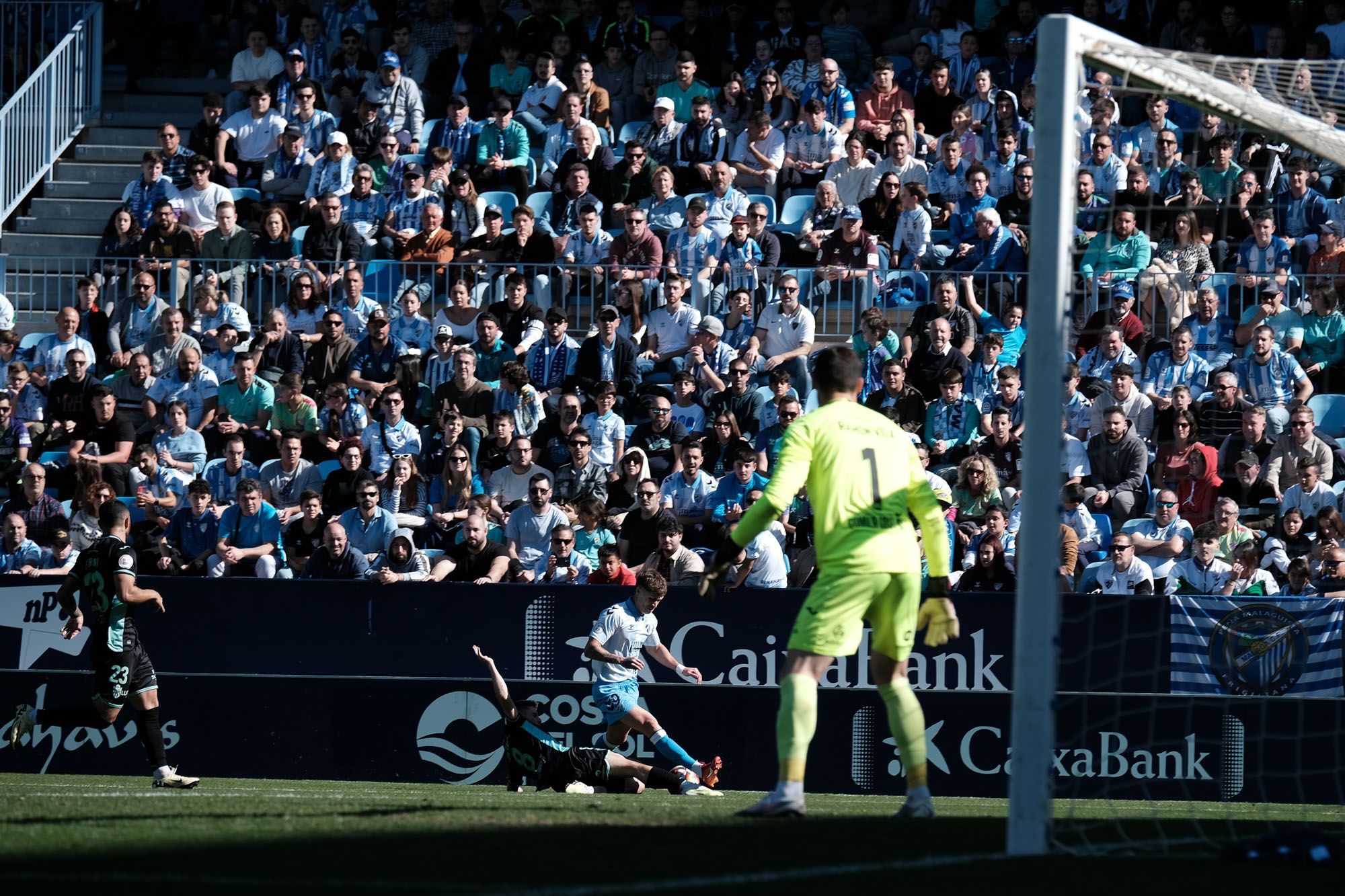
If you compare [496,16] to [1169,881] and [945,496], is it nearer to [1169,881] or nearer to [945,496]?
[945,496]

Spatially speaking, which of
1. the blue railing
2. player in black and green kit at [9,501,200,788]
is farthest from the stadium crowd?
player in black and green kit at [9,501,200,788]

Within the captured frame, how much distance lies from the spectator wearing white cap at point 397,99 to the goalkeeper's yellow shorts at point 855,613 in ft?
45.6

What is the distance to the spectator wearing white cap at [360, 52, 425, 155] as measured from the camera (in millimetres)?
20844

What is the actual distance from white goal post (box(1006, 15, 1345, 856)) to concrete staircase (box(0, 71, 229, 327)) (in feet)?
48.3

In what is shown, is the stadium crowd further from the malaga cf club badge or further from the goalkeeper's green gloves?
the goalkeeper's green gloves

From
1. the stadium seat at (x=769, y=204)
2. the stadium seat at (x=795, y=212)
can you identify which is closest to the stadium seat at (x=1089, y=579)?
the stadium seat at (x=795, y=212)

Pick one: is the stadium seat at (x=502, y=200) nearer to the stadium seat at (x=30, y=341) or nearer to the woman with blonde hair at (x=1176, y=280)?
the stadium seat at (x=30, y=341)

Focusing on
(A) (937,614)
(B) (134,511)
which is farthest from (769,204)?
(A) (937,614)

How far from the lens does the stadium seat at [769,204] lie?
63.3 ft

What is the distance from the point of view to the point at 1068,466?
16.5m

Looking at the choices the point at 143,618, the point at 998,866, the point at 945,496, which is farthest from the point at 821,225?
the point at 998,866

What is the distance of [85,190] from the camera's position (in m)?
22.0

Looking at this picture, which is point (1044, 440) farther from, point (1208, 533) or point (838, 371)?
point (1208, 533)

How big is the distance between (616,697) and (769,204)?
7.90m
